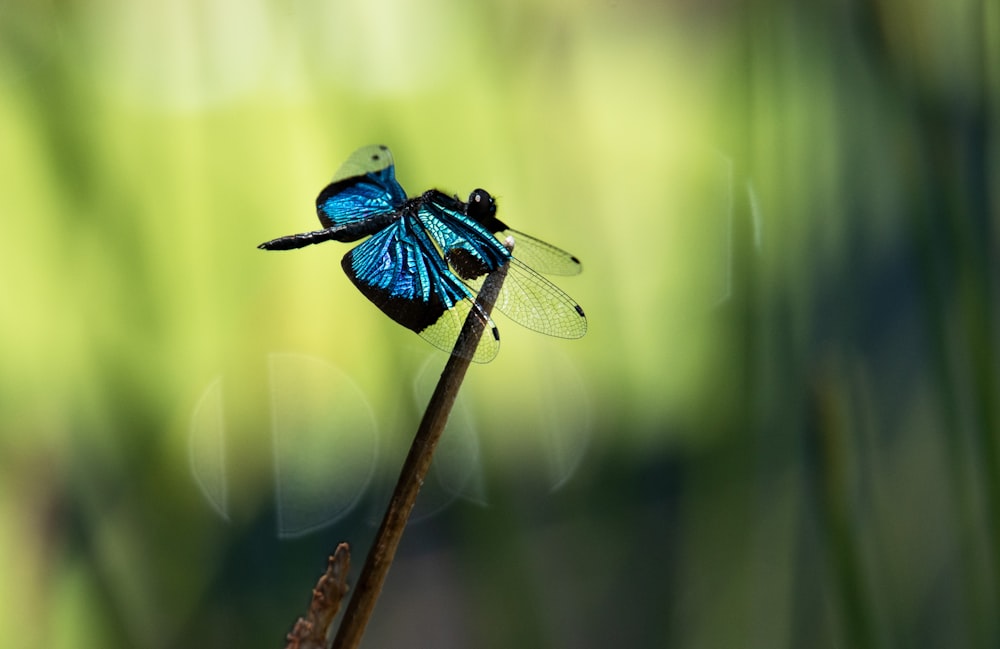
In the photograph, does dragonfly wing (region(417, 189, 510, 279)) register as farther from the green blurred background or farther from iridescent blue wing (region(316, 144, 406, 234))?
the green blurred background

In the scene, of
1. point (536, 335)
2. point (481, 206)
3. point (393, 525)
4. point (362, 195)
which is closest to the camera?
point (393, 525)

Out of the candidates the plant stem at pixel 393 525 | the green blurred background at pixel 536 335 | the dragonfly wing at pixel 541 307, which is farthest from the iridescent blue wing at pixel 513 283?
the green blurred background at pixel 536 335

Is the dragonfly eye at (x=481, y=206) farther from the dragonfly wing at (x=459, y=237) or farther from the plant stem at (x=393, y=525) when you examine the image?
the plant stem at (x=393, y=525)

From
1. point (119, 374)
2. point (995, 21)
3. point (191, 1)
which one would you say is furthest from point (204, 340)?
point (995, 21)

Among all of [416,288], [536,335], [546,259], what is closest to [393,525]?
[416,288]

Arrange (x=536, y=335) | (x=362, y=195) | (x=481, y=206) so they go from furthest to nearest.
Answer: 1. (x=536, y=335)
2. (x=362, y=195)
3. (x=481, y=206)

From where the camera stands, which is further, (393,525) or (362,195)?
(362,195)

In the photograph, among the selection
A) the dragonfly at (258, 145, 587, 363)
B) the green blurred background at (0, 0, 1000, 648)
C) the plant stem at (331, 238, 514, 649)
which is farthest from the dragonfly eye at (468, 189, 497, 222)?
the green blurred background at (0, 0, 1000, 648)

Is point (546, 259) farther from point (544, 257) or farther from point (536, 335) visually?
point (536, 335)
